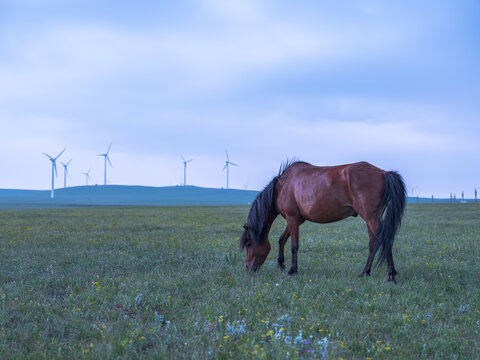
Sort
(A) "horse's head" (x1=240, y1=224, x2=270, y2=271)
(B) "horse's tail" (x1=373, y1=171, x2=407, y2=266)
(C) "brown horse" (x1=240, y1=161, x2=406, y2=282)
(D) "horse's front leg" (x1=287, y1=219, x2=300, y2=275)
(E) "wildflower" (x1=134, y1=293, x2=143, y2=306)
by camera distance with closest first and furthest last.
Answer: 1. (E) "wildflower" (x1=134, y1=293, x2=143, y2=306)
2. (B) "horse's tail" (x1=373, y1=171, x2=407, y2=266)
3. (C) "brown horse" (x1=240, y1=161, x2=406, y2=282)
4. (D) "horse's front leg" (x1=287, y1=219, x2=300, y2=275)
5. (A) "horse's head" (x1=240, y1=224, x2=270, y2=271)

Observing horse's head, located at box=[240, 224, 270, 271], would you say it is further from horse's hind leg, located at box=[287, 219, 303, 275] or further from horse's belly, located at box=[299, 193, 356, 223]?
horse's belly, located at box=[299, 193, 356, 223]

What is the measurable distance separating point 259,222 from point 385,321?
4285mm

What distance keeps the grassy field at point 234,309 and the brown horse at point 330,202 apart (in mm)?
A: 657

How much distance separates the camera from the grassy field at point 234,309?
4.56m

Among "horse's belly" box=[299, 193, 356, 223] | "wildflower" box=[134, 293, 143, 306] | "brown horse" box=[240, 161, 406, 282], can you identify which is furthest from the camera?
"horse's belly" box=[299, 193, 356, 223]

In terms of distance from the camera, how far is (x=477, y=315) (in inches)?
220

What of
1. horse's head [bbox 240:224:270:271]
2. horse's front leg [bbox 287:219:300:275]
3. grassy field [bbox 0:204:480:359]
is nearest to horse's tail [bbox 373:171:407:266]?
grassy field [bbox 0:204:480:359]

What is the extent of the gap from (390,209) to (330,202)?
1305mm

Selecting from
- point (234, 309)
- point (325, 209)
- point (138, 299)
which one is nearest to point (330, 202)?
point (325, 209)

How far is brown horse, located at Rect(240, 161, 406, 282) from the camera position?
7.68 metres

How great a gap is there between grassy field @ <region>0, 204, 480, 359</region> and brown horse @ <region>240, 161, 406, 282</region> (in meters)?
0.66

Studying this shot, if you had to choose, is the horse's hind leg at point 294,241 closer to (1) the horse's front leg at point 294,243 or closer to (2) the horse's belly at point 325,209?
(1) the horse's front leg at point 294,243

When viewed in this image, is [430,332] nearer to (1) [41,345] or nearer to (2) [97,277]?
(1) [41,345]

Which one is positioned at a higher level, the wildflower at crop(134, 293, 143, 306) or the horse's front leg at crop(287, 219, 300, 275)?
the horse's front leg at crop(287, 219, 300, 275)
